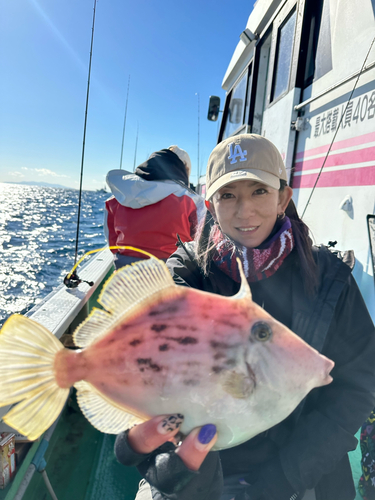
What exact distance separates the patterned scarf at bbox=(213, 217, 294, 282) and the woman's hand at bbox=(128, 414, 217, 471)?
0.73 m

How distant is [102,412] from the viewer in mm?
1005

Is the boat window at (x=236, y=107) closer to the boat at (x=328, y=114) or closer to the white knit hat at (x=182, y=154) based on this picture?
the boat at (x=328, y=114)

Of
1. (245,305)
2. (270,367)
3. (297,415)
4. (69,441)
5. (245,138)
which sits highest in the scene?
(245,138)

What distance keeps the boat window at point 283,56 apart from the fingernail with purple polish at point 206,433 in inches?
144

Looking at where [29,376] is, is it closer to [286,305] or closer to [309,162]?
[286,305]

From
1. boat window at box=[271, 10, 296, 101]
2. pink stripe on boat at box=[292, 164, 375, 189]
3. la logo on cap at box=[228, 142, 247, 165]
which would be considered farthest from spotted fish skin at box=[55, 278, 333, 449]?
boat window at box=[271, 10, 296, 101]

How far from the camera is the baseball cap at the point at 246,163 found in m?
1.38

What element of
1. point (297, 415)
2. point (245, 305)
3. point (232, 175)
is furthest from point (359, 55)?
point (297, 415)

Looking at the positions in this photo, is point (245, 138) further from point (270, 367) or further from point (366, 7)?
point (366, 7)

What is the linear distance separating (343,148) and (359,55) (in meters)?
0.65

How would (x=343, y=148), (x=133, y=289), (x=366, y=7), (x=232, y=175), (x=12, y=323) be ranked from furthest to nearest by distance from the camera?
1. (x=343, y=148)
2. (x=366, y=7)
3. (x=232, y=175)
4. (x=133, y=289)
5. (x=12, y=323)

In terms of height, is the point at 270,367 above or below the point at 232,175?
below

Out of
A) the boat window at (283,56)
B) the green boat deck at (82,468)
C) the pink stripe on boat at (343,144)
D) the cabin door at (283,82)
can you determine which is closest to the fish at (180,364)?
the green boat deck at (82,468)

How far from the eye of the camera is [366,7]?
6.88 feet
